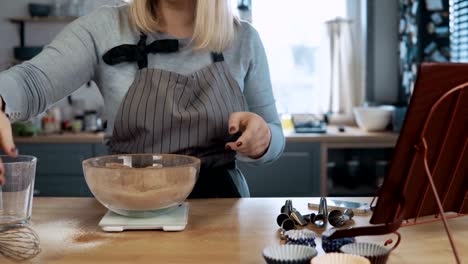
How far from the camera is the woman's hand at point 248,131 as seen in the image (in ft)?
3.44

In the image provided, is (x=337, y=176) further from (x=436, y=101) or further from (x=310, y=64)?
(x=436, y=101)

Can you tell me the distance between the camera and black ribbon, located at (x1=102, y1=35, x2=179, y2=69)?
1290 millimetres

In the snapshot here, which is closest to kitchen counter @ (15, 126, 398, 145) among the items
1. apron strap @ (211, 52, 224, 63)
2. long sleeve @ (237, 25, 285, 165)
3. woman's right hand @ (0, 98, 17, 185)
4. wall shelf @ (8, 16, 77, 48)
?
wall shelf @ (8, 16, 77, 48)

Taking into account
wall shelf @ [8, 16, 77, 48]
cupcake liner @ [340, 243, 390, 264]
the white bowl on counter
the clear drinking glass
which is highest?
wall shelf @ [8, 16, 77, 48]

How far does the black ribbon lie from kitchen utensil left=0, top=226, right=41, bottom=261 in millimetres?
502

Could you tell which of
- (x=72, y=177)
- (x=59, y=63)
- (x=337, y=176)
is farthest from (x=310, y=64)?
(x=59, y=63)

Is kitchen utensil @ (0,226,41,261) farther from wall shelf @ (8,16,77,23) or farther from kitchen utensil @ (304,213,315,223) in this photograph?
wall shelf @ (8,16,77,23)

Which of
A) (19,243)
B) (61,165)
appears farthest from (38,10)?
(19,243)

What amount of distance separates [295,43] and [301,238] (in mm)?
2717

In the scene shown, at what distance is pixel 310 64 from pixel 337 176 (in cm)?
79

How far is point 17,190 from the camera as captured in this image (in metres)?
0.89

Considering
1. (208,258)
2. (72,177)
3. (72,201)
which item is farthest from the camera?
(72,177)

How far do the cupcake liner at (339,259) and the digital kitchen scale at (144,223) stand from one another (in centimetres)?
31

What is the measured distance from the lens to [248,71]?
141cm
